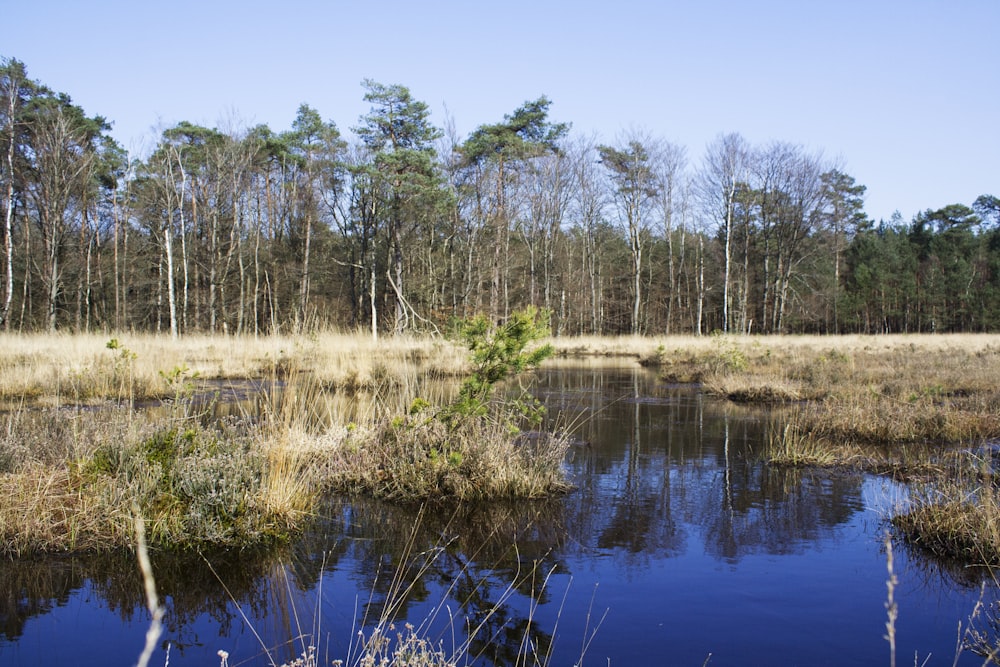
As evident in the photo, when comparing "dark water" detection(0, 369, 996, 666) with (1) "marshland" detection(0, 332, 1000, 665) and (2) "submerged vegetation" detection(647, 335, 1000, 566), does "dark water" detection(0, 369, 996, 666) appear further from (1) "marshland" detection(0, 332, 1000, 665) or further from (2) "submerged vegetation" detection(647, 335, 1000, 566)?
(2) "submerged vegetation" detection(647, 335, 1000, 566)

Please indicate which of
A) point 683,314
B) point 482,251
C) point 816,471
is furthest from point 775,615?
point 683,314

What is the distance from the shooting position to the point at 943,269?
164 ft

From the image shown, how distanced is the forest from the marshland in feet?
63.4

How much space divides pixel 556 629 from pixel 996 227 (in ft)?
216

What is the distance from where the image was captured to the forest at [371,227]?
29297 mm

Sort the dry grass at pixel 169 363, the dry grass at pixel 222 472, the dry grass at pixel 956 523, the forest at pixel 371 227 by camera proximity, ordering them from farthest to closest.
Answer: the forest at pixel 371 227
the dry grass at pixel 169 363
the dry grass at pixel 222 472
the dry grass at pixel 956 523

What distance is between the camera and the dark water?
3734 mm

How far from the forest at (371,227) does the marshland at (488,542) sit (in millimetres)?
19318

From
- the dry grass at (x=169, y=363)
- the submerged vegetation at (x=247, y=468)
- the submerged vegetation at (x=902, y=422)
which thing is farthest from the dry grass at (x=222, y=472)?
the submerged vegetation at (x=902, y=422)

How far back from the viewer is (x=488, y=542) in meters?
5.32

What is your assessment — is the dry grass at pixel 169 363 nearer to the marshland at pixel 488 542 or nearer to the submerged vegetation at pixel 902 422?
the marshland at pixel 488 542

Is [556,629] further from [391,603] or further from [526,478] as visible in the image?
[526,478]

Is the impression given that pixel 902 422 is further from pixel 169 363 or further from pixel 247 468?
pixel 169 363

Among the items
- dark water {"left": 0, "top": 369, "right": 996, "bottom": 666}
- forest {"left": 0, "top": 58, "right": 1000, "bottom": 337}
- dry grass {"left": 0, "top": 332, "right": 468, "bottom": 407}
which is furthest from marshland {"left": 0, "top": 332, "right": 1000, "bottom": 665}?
forest {"left": 0, "top": 58, "right": 1000, "bottom": 337}
